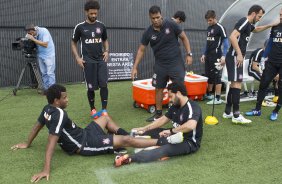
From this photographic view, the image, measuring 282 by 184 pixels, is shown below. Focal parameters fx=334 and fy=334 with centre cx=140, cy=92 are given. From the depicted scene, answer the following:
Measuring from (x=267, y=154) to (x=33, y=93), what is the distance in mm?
5946

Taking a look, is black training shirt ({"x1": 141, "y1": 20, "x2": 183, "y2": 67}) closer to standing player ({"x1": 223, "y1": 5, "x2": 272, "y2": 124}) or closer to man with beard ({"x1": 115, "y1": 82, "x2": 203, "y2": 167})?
standing player ({"x1": 223, "y1": 5, "x2": 272, "y2": 124})

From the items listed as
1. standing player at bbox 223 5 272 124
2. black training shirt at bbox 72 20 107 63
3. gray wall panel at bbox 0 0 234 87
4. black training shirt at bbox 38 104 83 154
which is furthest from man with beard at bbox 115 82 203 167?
gray wall panel at bbox 0 0 234 87

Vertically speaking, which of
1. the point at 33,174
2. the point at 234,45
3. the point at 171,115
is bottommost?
the point at 33,174

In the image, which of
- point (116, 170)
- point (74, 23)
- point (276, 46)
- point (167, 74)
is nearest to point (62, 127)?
point (116, 170)

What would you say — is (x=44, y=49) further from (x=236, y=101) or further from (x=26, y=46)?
(x=236, y=101)

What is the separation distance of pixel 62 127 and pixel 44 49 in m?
4.54

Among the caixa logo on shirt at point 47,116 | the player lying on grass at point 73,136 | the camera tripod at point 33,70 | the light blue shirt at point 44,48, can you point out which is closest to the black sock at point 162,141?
the player lying on grass at point 73,136

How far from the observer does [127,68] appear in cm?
1035

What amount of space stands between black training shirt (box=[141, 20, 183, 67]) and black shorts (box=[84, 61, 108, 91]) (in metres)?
0.86

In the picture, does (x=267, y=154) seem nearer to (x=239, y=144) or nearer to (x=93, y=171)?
(x=239, y=144)

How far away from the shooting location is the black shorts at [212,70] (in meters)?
7.21

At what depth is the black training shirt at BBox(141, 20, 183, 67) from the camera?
551cm

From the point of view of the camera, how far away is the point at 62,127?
3896 millimetres

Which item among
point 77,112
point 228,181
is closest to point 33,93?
point 77,112
